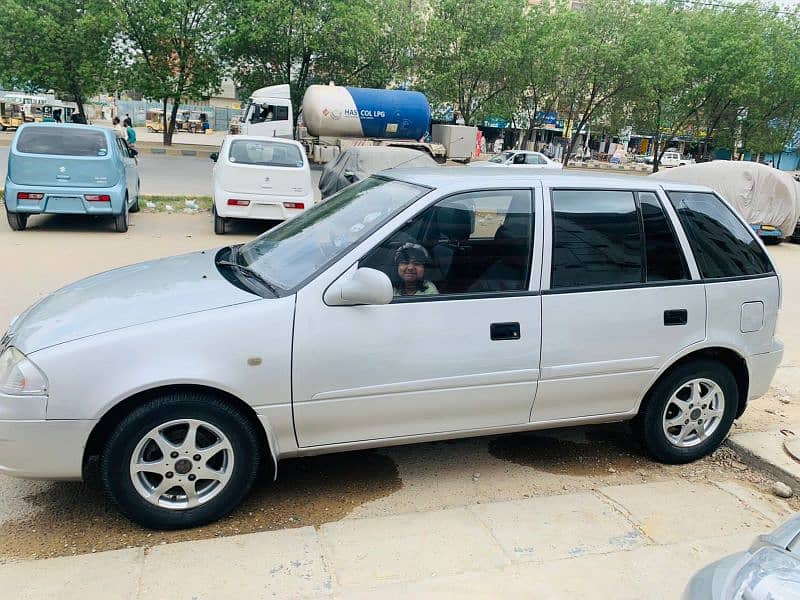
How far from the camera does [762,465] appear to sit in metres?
4.16

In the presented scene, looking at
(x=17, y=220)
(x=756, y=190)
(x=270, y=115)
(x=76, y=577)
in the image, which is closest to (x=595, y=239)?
(x=76, y=577)

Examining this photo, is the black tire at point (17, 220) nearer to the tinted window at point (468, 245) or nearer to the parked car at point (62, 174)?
the parked car at point (62, 174)

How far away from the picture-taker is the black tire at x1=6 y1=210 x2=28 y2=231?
34.0 feet

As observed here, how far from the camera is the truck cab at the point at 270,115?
25.2 meters

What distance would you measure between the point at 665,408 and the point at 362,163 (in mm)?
10635

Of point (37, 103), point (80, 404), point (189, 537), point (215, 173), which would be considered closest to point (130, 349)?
point (80, 404)

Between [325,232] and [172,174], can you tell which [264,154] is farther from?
[172,174]

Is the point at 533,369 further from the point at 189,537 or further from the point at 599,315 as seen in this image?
the point at 189,537

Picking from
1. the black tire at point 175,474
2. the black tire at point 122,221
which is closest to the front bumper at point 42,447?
the black tire at point 175,474

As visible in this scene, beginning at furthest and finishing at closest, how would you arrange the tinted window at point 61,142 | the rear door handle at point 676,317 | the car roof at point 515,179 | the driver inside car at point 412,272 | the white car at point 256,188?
the white car at point 256,188 → the tinted window at point 61,142 → the rear door handle at point 676,317 → the car roof at point 515,179 → the driver inside car at point 412,272

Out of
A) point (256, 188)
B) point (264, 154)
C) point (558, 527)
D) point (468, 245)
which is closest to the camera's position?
point (558, 527)

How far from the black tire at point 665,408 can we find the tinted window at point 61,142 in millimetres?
9482

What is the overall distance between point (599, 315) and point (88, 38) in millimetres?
29760

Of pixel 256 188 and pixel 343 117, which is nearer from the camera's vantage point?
pixel 256 188
